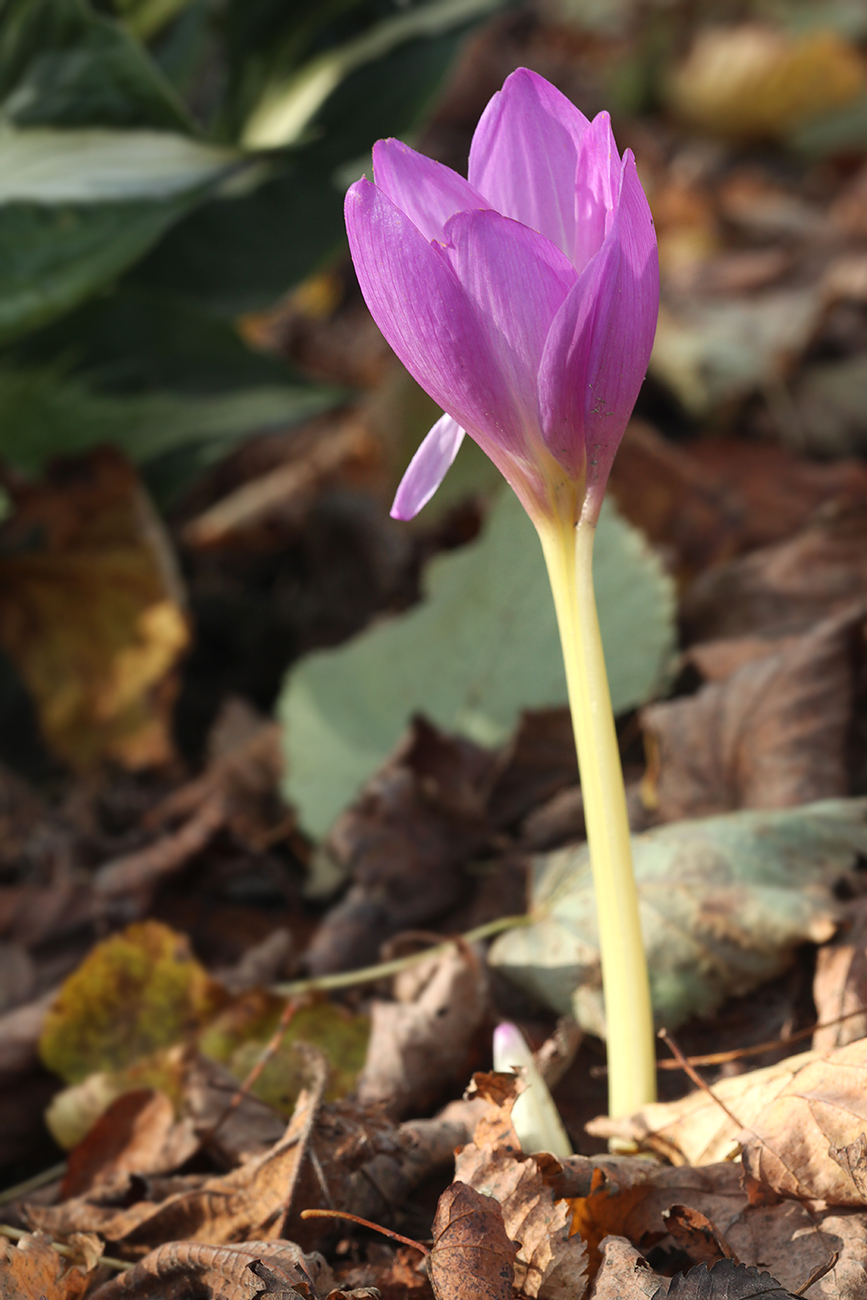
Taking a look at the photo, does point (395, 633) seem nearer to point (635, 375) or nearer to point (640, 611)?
point (640, 611)

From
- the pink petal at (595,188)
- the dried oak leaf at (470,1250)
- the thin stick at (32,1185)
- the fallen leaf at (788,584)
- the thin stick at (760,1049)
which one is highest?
the pink petal at (595,188)

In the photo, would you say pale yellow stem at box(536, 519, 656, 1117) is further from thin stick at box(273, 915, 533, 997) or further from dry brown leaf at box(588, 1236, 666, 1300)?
thin stick at box(273, 915, 533, 997)

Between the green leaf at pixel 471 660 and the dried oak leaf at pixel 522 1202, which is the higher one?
the green leaf at pixel 471 660

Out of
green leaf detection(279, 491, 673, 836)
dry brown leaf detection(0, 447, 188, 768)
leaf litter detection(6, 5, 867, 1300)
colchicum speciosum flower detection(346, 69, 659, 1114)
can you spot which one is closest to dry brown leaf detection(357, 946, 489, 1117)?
leaf litter detection(6, 5, 867, 1300)

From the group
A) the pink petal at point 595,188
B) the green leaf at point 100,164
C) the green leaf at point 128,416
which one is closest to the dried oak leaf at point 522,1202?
the pink petal at point 595,188

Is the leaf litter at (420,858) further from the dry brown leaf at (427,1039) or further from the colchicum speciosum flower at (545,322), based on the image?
the colchicum speciosum flower at (545,322)

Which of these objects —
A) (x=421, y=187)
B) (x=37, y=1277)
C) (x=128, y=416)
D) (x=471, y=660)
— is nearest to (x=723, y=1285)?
(x=37, y=1277)
